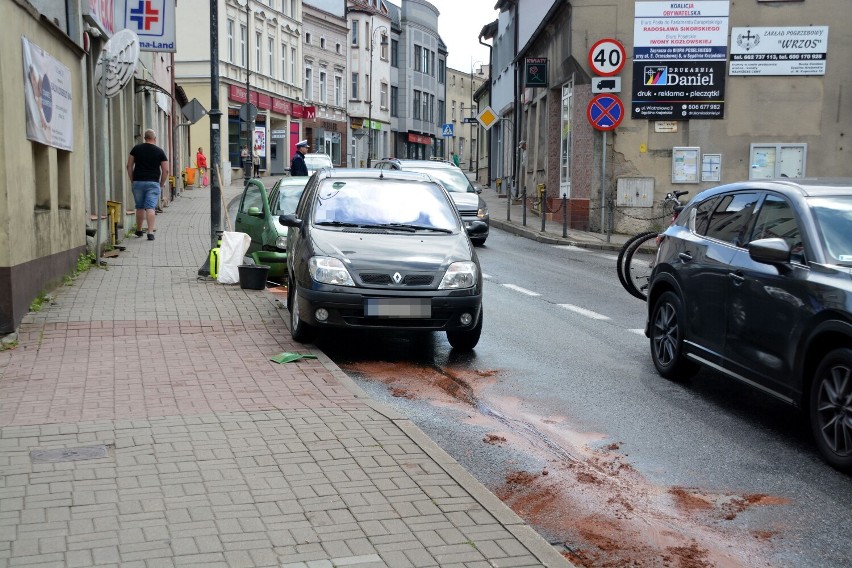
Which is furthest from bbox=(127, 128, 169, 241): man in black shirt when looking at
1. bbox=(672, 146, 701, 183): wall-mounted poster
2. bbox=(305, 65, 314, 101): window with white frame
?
bbox=(305, 65, 314, 101): window with white frame

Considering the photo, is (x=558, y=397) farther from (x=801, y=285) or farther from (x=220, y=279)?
(x=220, y=279)

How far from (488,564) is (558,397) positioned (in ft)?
12.0

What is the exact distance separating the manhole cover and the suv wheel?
446 cm

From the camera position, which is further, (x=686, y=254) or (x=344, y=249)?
(x=344, y=249)

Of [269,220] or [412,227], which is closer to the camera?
[412,227]

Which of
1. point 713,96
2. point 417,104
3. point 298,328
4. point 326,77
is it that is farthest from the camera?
point 417,104

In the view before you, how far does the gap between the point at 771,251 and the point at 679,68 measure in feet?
59.7

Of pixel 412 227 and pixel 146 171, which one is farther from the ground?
pixel 146 171

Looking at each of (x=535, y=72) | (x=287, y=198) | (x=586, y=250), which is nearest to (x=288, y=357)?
(x=287, y=198)

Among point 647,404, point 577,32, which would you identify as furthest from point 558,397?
point 577,32

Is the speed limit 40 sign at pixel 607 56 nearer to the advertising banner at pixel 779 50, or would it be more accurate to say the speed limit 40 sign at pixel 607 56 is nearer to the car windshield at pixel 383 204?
the advertising banner at pixel 779 50

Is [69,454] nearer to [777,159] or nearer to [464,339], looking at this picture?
[464,339]

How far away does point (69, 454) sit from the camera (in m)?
5.52

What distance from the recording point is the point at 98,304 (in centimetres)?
1119
